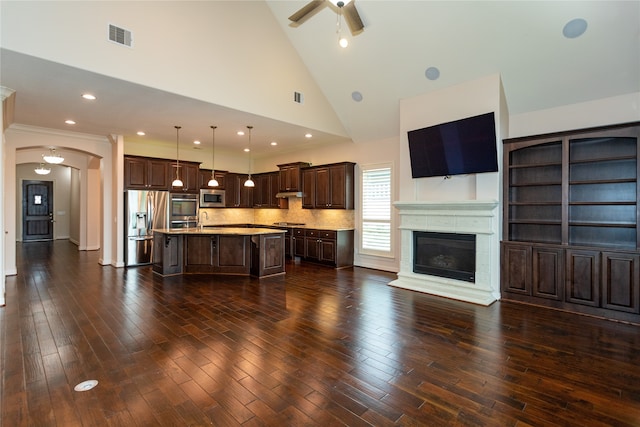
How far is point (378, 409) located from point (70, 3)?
17.3 feet

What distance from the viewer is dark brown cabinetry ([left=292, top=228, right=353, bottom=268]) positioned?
24.1 feet

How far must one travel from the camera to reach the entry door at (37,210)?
12383 mm

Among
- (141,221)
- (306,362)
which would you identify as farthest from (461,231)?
(141,221)

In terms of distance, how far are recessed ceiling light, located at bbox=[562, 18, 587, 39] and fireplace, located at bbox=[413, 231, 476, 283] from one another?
2903mm

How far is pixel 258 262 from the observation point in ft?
20.1

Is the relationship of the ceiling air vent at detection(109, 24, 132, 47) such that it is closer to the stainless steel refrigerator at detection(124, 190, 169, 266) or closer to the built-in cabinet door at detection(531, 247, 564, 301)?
the stainless steel refrigerator at detection(124, 190, 169, 266)

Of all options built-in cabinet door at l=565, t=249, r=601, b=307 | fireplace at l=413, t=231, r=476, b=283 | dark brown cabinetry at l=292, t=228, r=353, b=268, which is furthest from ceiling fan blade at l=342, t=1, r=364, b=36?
dark brown cabinetry at l=292, t=228, r=353, b=268

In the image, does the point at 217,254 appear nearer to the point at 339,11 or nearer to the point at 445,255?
the point at 445,255

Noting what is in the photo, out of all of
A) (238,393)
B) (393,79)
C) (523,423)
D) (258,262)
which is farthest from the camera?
(258,262)

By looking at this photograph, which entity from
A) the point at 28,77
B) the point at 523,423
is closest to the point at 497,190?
the point at 523,423

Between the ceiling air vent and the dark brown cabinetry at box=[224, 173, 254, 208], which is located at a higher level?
the ceiling air vent

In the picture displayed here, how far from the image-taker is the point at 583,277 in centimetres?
421

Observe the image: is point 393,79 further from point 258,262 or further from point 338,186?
point 258,262

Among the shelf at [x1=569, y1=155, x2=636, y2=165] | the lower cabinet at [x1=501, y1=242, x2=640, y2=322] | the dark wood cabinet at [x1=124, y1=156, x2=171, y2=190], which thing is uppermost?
the dark wood cabinet at [x1=124, y1=156, x2=171, y2=190]
